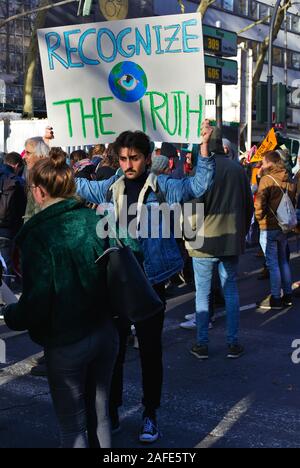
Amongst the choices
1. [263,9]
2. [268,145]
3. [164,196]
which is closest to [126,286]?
[164,196]

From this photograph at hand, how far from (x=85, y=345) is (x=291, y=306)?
5.34 meters

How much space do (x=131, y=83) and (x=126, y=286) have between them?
262 centimetres

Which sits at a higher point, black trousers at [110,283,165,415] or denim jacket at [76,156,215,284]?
denim jacket at [76,156,215,284]

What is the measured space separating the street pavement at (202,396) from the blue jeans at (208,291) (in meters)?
0.28

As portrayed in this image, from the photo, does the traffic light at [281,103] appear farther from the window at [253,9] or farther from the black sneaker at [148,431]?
the window at [253,9]

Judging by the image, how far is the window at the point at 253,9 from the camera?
156 ft

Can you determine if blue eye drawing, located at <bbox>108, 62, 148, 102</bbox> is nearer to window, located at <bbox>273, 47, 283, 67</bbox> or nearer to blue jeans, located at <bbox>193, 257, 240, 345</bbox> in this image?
blue jeans, located at <bbox>193, 257, 240, 345</bbox>

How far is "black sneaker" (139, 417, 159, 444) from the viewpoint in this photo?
422 centimetres

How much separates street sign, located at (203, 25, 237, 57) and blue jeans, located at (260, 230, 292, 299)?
409cm

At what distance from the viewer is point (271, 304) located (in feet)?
26.2

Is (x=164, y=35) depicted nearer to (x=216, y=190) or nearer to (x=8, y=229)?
(x=216, y=190)

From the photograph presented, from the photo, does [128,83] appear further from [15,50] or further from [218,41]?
[15,50]

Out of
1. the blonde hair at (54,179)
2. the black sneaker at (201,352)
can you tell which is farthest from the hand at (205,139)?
the black sneaker at (201,352)

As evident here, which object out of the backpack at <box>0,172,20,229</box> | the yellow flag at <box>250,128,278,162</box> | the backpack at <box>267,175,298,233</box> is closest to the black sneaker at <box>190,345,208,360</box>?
the backpack at <box>267,175,298,233</box>
